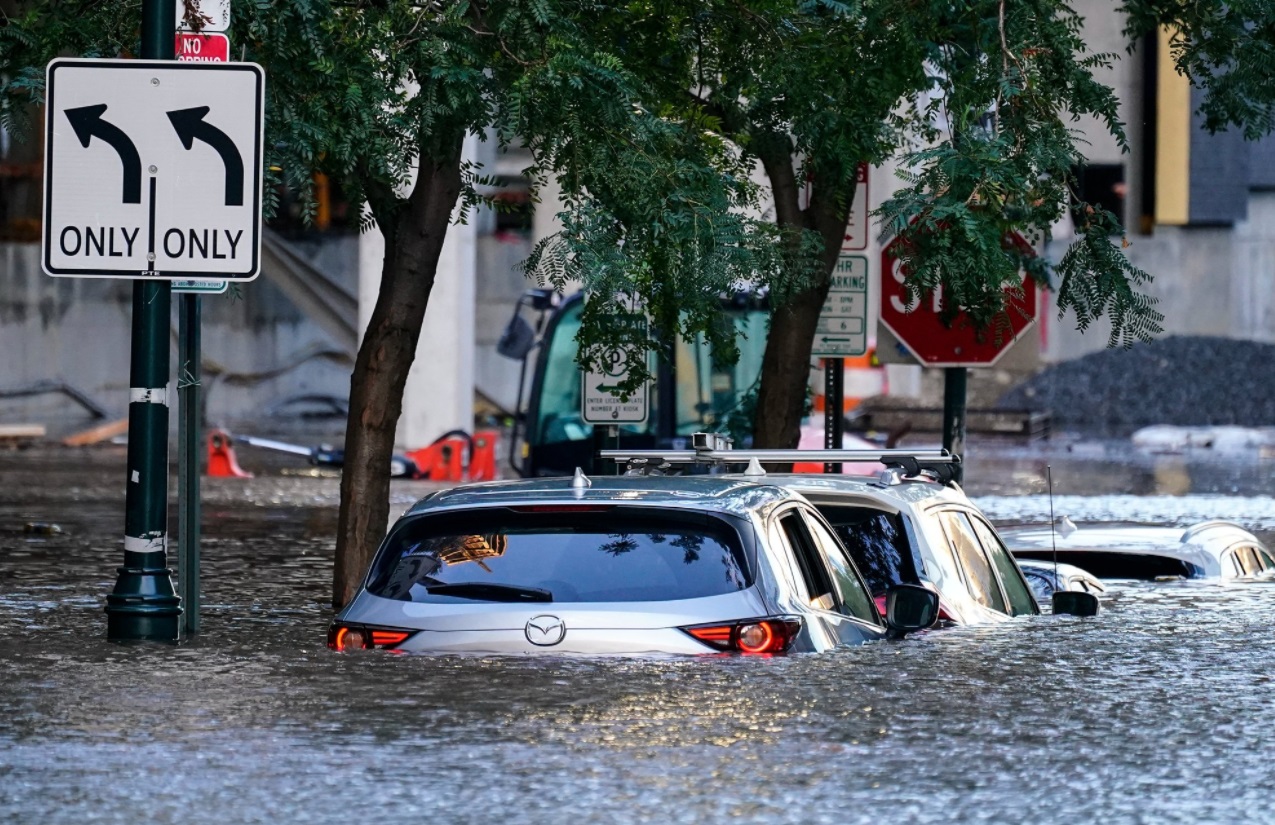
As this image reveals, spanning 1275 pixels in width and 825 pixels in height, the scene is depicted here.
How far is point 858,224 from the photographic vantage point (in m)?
17.0

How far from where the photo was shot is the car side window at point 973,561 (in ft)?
35.8

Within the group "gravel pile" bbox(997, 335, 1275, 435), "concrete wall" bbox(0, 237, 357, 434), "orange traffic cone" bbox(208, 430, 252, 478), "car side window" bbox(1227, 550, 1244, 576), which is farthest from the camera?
"gravel pile" bbox(997, 335, 1275, 435)

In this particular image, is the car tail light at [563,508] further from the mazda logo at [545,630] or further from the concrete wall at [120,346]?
the concrete wall at [120,346]

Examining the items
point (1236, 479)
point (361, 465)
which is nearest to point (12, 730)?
point (361, 465)

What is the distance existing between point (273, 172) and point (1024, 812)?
630cm

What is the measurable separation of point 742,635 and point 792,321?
8.24m

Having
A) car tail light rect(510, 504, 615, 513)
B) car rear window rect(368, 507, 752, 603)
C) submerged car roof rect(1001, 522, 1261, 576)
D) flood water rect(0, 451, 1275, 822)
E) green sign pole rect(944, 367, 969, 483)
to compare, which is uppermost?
green sign pole rect(944, 367, 969, 483)

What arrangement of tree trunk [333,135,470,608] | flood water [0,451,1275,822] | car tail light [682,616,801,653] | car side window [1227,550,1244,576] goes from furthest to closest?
car side window [1227,550,1244,576] → tree trunk [333,135,470,608] → car tail light [682,616,801,653] → flood water [0,451,1275,822]

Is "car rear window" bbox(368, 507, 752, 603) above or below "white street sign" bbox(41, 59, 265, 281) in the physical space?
below

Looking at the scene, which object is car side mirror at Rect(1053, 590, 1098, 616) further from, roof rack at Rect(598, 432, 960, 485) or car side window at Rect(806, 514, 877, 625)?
car side window at Rect(806, 514, 877, 625)

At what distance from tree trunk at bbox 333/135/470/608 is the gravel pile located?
41828 millimetres

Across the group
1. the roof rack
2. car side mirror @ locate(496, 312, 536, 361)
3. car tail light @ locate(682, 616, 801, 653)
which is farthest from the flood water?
car side mirror @ locate(496, 312, 536, 361)

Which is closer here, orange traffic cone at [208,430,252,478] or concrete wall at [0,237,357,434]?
orange traffic cone at [208,430,252,478]

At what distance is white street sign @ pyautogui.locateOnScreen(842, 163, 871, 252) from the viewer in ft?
54.6
